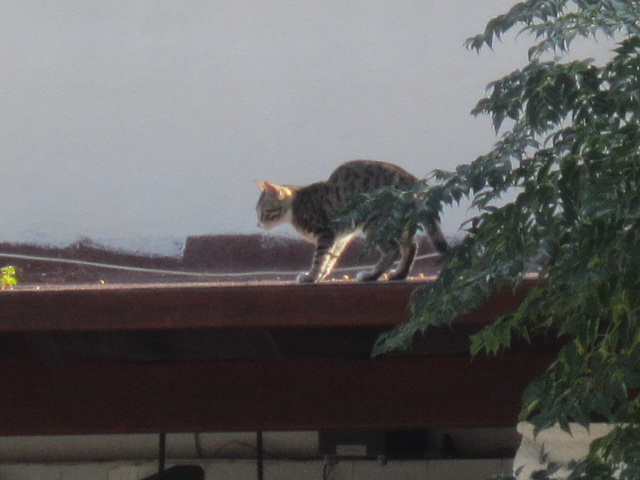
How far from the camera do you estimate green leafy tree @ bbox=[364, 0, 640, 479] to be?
179 centimetres

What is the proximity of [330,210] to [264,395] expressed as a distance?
1487 mm

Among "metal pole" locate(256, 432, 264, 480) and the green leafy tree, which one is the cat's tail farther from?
the green leafy tree

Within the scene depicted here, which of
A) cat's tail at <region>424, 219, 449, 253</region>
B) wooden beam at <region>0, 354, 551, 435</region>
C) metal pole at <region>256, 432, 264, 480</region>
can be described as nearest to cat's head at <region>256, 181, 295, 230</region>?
cat's tail at <region>424, 219, 449, 253</region>

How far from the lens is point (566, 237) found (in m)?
1.95

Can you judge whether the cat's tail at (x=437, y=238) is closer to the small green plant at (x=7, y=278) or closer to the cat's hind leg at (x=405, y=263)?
the cat's hind leg at (x=405, y=263)

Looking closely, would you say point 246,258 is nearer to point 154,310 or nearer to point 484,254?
point 154,310

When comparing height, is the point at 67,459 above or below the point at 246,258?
below

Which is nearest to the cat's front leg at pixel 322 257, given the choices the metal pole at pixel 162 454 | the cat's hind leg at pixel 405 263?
the cat's hind leg at pixel 405 263

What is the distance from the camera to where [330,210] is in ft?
15.8

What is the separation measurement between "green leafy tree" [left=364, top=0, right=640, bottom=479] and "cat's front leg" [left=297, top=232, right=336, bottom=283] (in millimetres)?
2440

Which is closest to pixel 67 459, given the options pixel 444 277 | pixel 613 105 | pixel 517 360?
pixel 517 360

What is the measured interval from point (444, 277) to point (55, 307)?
1.37m

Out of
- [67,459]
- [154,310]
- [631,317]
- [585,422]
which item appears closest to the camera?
[585,422]

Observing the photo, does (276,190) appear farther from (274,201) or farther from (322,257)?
(322,257)
